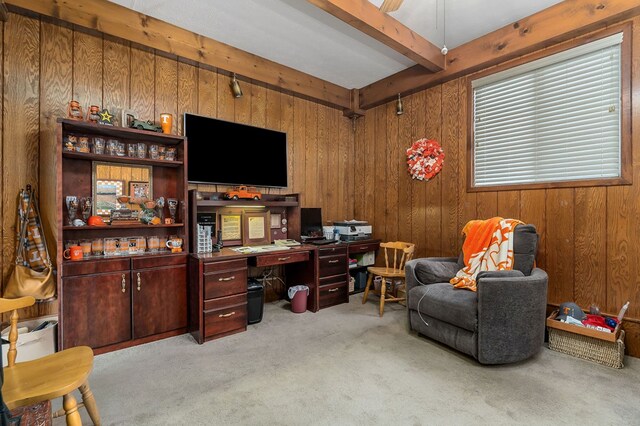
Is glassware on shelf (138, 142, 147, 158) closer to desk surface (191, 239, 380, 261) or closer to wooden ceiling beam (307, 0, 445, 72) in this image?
desk surface (191, 239, 380, 261)

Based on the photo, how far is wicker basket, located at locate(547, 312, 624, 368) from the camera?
2.15 meters

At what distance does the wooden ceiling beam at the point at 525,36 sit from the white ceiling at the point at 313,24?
0.08 metres

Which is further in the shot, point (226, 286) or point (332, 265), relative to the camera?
point (332, 265)

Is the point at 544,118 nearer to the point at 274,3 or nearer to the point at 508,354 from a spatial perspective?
the point at 508,354

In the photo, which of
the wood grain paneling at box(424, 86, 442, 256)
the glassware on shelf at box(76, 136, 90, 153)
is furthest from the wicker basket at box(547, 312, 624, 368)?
the glassware on shelf at box(76, 136, 90, 153)

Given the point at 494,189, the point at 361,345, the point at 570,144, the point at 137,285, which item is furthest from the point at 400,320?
the point at 137,285

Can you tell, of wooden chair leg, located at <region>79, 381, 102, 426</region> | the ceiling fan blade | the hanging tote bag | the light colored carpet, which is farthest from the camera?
the hanging tote bag

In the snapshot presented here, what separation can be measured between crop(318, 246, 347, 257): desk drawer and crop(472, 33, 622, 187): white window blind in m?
1.62

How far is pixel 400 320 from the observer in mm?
3061

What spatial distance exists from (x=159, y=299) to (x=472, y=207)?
10.3 feet

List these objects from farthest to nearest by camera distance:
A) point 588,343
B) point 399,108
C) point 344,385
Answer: point 399,108
point 588,343
point 344,385

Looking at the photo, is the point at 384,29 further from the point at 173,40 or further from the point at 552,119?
the point at 173,40

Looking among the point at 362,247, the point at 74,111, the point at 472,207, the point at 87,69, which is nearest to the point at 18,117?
the point at 74,111

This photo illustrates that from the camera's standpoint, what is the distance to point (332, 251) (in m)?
3.46
